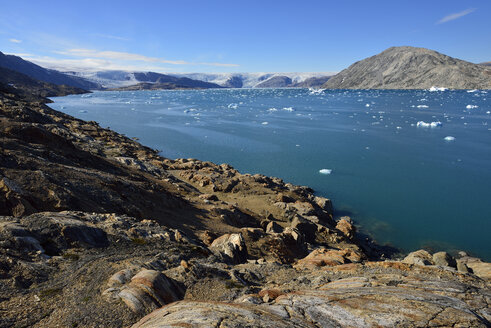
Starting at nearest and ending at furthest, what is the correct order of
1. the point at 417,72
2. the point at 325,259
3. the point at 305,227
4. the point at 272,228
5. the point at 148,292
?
1. the point at 148,292
2. the point at 325,259
3. the point at 272,228
4. the point at 305,227
5. the point at 417,72

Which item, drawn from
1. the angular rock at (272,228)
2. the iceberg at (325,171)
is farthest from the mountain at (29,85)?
the angular rock at (272,228)

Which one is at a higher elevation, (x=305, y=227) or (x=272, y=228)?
(x=272, y=228)

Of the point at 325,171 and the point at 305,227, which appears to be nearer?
the point at 305,227

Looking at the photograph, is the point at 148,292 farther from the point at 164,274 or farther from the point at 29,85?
the point at 29,85

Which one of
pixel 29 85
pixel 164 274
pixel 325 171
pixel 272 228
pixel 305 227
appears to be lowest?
pixel 305 227

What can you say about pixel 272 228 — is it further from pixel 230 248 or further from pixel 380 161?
pixel 380 161

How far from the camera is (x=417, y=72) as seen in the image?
15938 centimetres

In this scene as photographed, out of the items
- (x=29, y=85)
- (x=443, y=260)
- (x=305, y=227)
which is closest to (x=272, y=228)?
(x=305, y=227)

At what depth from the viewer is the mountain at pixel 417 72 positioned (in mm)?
137750

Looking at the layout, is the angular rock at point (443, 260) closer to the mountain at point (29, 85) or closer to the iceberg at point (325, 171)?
the iceberg at point (325, 171)

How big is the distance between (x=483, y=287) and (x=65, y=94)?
518 feet

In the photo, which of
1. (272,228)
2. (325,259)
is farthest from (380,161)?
(325,259)

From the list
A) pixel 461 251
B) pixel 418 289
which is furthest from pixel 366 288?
pixel 461 251

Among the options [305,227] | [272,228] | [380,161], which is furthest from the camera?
[380,161]
